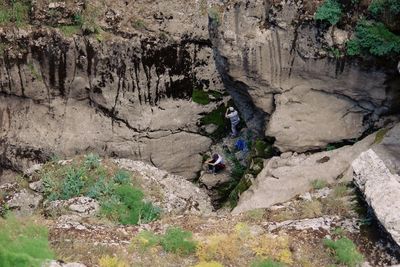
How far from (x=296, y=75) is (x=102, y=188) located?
645 cm

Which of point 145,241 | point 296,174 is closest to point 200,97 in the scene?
point 296,174

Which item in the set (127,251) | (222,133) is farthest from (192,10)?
(127,251)

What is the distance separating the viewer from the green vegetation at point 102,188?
51.0 ft

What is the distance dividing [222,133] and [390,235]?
1079cm

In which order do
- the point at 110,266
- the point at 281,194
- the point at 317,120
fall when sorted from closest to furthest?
1. the point at 110,266
2. the point at 281,194
3. the point at 317,120

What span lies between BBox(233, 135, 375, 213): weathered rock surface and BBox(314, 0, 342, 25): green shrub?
3332mm

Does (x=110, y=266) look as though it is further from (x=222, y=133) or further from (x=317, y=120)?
(x=222, y=133)

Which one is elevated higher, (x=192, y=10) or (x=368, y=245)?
(x=192, y=10)

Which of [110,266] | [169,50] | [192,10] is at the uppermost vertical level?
[192,10]

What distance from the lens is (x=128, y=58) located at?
20.7 m

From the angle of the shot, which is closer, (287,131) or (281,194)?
(281,194)

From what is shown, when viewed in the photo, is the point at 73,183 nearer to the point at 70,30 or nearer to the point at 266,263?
the point at 70,30

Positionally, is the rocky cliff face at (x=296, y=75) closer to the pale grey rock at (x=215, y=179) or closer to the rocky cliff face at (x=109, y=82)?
the rocky cliff face at (x=109, y=82)

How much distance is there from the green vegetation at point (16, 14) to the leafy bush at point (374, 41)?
39.1ft
